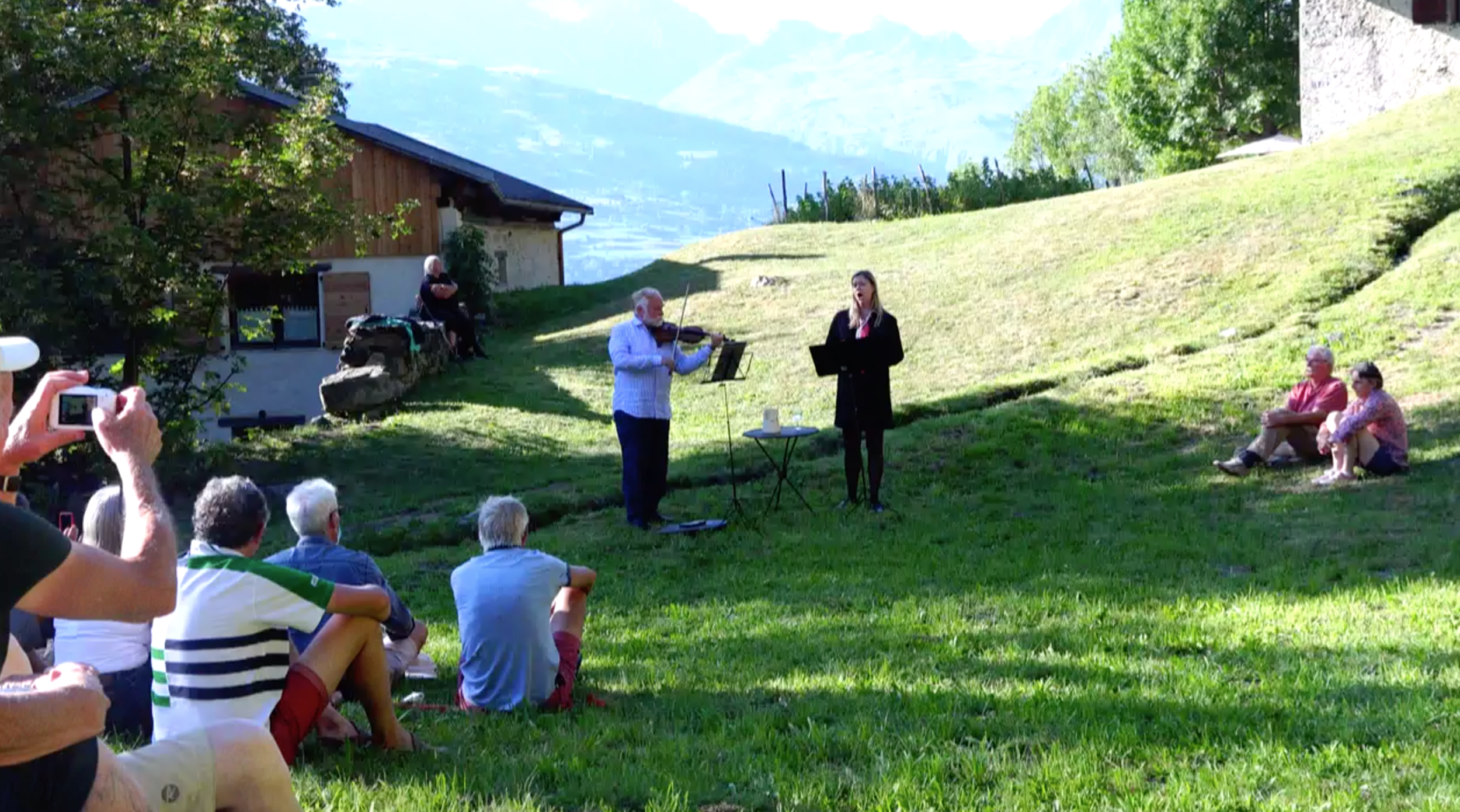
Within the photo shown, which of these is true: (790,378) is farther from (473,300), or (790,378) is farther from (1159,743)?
(1159,743)

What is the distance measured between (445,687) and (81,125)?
1112 centimetres

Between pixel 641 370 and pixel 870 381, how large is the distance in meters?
1.95

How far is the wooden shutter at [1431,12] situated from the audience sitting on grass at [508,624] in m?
30.0

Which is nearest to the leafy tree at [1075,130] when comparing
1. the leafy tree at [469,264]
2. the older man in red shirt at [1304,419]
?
the leafy tree at [469,264]

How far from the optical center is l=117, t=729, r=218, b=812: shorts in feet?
11.0

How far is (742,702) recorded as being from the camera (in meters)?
6.24

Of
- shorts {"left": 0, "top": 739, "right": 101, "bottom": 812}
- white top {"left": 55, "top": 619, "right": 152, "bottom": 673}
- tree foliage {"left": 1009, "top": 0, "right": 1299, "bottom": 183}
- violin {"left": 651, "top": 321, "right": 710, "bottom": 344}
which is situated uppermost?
tree foliage {"left": 1009, "top": 0, "right": 1299, "bottom": 183}

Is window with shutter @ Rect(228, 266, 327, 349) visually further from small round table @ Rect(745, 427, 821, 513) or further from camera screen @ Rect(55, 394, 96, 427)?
camera screen @ Rect(55, 394, 96, 427)

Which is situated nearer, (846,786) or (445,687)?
(846,786)

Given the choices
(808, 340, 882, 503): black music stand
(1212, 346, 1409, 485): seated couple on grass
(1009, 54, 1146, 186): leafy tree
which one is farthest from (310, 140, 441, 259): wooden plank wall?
(1009, 54, 1146, 186): leafy tree

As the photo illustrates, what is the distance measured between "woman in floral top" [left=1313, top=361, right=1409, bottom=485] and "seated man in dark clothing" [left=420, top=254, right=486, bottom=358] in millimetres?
15006

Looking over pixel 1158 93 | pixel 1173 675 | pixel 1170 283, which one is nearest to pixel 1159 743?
pixel 1173 675

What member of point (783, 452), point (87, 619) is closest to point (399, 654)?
point (87, 619)

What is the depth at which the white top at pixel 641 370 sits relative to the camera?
11500 millimetres
